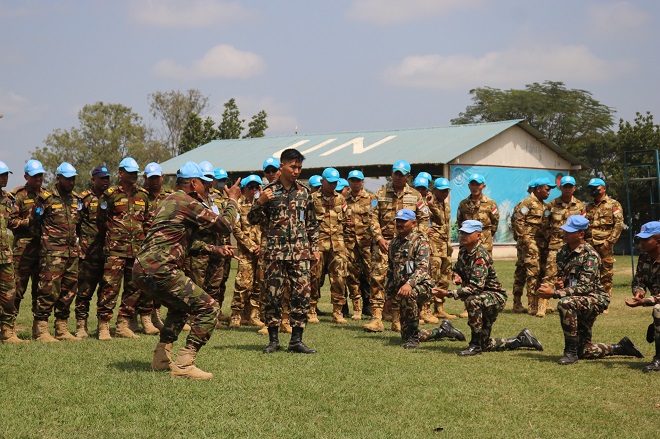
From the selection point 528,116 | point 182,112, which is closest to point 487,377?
point 528,116

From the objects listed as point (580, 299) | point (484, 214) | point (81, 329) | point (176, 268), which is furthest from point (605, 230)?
point (176, 268)

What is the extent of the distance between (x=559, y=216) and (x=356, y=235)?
3820mm

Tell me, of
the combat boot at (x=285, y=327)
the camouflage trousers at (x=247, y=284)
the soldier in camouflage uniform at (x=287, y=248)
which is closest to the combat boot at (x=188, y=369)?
the soldier in camouflage uniform at (x=287, y=248)

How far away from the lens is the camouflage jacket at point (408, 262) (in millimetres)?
10764

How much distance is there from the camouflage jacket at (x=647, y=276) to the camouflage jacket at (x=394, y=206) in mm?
3581

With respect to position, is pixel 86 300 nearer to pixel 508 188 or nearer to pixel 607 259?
pixel 607 259

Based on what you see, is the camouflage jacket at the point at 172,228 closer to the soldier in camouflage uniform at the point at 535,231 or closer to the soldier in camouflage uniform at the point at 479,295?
the soldier in camouflage uniform at the point at 479,295

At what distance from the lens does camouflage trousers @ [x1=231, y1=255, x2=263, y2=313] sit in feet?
41.8

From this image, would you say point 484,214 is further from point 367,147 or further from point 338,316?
point 367,147

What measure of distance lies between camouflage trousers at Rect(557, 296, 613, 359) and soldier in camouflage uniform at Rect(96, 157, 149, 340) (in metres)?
5.92

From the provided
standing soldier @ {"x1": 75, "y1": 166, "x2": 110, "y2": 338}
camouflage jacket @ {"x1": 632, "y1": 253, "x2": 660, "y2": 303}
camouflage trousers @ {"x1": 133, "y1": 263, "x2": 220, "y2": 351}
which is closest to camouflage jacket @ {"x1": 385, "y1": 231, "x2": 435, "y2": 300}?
camouflage jacket @ {"x1": 632, "y1": 253, "x2": 660, "y2": 303}

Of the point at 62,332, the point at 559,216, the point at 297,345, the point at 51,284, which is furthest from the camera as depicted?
the point at 559,216

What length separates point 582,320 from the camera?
9375mm

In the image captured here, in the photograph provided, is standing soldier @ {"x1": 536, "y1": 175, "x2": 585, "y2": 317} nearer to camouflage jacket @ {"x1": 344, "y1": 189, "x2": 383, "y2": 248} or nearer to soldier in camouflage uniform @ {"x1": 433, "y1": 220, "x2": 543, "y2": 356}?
camouflage jacket @ {"x1": 344, "y1": 189, "x2": 383, "y2": 248}
